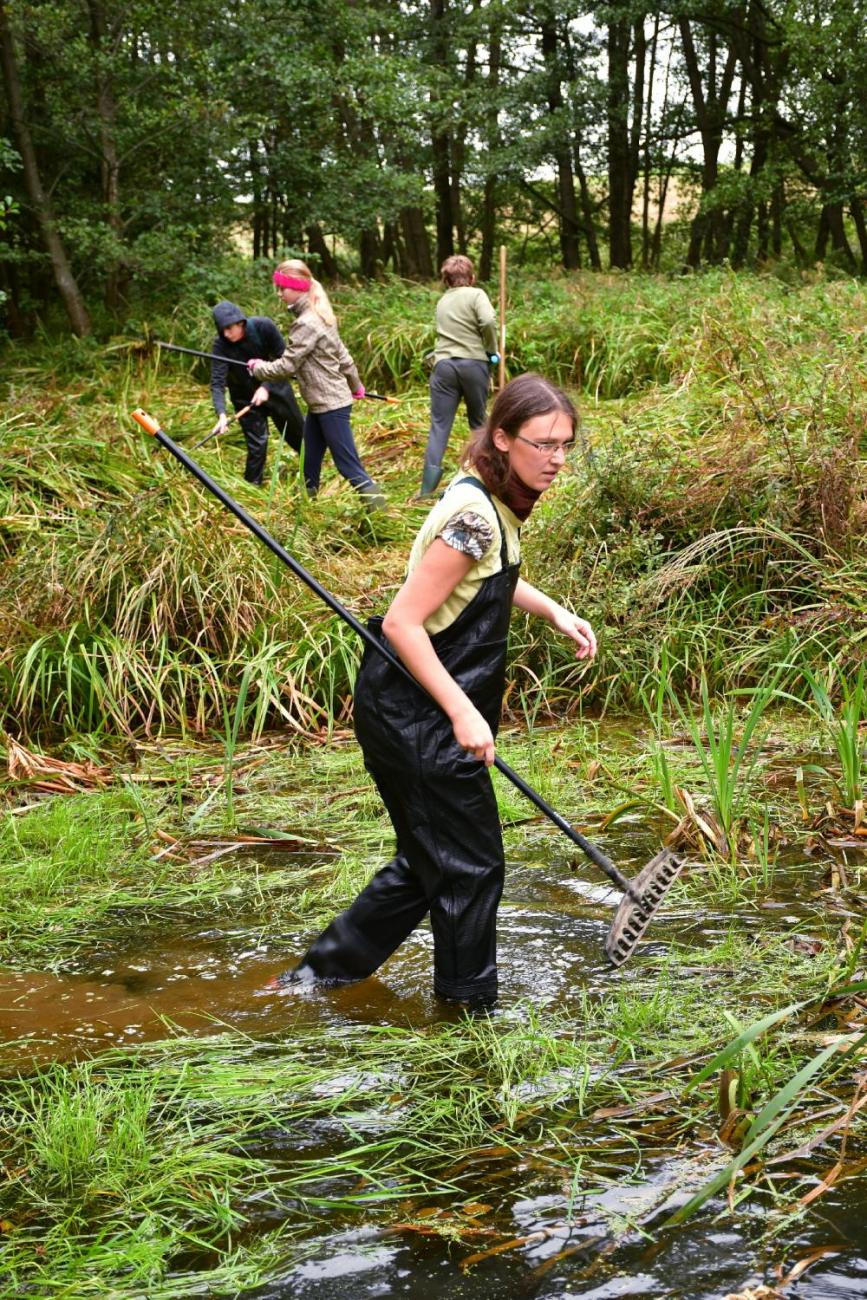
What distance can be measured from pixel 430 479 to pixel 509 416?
6299 mm

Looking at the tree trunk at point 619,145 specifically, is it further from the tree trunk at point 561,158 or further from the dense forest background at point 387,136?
the tree trunk at point 561,158

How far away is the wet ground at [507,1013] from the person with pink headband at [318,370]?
4402 mm

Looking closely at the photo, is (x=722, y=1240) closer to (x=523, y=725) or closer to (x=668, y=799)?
(x=668, y=799)

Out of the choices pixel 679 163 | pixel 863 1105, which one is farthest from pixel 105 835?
pixel 679 163

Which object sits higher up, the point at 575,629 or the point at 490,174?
the point at 490,174

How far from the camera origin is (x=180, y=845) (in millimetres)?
4879

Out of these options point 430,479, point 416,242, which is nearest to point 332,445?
point 430,479

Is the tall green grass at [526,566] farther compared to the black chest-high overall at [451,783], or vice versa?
the tall green grass at [526,566]

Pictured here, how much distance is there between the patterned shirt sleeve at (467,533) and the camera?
9.53ft

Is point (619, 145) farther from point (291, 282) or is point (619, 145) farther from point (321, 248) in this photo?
point (291, 282)

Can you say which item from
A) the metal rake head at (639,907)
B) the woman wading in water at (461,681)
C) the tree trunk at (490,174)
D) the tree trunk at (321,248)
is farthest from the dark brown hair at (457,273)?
the tree trunk at (490,174)

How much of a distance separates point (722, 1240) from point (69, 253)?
47.5 feet

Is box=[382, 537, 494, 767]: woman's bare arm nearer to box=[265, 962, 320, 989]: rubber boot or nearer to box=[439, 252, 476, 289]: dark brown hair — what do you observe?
box=[265, 962, 320, 989]: rubber boot

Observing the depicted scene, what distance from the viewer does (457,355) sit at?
919cm
